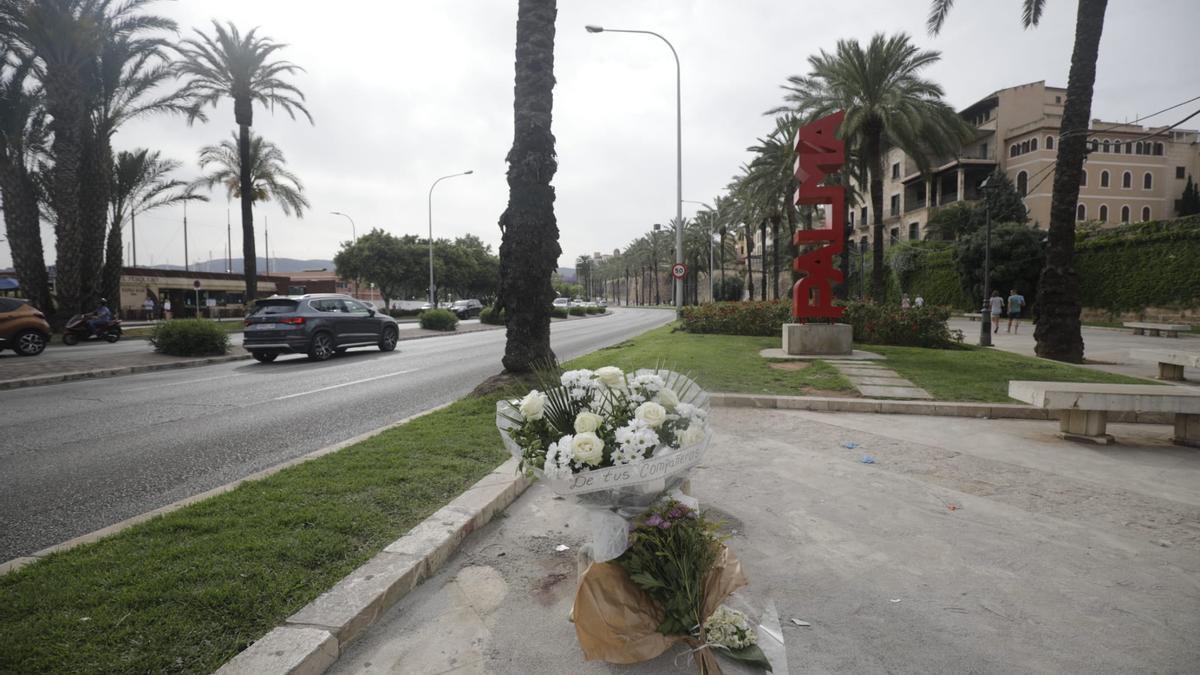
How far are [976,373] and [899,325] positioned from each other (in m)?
5.98

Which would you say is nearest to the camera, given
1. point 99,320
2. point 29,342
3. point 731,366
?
point 731,366

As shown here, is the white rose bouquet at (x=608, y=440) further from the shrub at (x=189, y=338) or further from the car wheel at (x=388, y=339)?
the shrub at (x=189, y=338)

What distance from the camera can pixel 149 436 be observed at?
6633 millimetres

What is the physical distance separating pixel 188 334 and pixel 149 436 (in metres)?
10.7

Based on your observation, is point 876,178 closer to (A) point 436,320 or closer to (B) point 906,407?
(B) point 906,407

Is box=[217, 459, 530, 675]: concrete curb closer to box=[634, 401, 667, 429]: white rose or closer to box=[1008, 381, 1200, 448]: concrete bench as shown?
box=[634, 401, 667, 429]: white rose

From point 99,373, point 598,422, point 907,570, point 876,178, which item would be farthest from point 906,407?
point 876,178

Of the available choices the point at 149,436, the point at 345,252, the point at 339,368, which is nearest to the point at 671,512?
the point at 149,436

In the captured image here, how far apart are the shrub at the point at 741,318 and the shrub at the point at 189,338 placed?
46.9 feet

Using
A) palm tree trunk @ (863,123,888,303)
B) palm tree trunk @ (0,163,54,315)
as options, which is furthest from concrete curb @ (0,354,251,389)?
palm tree trunk @ (863,123,888,303)

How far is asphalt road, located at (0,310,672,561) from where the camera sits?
448 cm

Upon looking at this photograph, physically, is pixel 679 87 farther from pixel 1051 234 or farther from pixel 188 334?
pixel 188 334

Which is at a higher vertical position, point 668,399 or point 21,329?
point 668,399

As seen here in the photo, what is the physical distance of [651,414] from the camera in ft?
8.08
